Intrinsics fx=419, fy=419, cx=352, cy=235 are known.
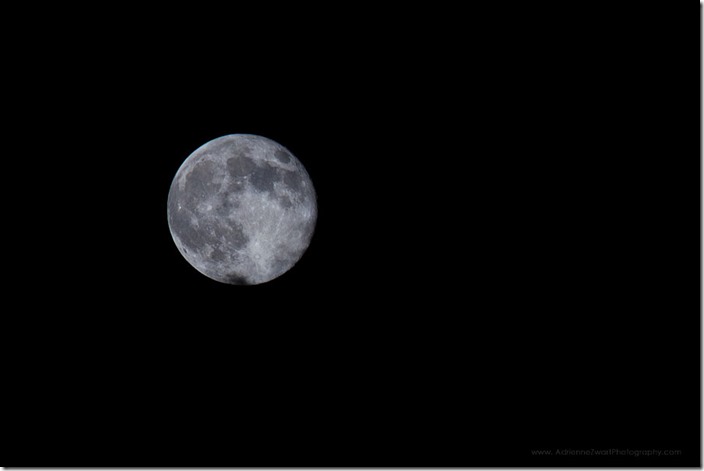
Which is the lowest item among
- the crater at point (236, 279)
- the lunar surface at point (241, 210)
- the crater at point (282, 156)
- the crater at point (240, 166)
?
the crater at point (236, 279)

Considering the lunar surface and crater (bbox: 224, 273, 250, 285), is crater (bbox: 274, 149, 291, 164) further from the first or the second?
crater (bbox: 224, 273, 250, 285)

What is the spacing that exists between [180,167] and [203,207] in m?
0.64

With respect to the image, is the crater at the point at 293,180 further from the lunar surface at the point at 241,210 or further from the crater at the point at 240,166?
the crater at the point at 240,166

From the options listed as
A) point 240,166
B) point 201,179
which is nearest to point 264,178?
point 240,166

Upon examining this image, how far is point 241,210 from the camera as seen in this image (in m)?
3.10

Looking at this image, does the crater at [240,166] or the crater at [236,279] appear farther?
the crater at [236,279]

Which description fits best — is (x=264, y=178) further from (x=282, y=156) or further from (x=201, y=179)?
(x=201, y=179)

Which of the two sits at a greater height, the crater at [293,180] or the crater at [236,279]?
the crater at [293,180]

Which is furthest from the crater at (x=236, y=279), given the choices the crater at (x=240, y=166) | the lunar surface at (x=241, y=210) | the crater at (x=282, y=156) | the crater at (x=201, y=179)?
the crater at (x=282, y=156)

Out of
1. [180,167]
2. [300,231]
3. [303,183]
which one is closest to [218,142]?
[180,167]

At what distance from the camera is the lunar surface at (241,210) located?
3.12 m

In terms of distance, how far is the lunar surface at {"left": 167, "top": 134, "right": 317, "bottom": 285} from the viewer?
123 inches

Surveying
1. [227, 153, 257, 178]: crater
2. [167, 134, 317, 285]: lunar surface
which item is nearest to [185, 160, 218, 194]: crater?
[167, 134, 317, 285]: lunar surface

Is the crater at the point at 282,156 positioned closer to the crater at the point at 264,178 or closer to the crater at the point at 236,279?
the crater at the point at 264,178
